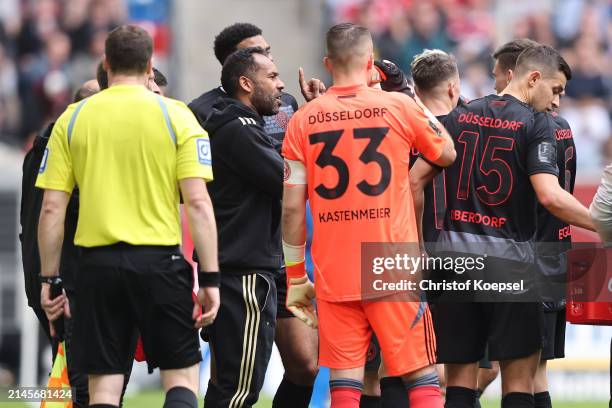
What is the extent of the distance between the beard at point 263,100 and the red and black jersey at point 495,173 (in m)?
1.07

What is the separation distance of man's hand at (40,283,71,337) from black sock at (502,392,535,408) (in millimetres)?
2552

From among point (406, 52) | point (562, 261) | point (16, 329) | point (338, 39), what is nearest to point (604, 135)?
point (406, 52)

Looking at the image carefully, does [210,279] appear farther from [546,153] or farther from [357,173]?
[546,153]

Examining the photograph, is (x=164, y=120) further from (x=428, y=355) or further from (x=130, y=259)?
(x=428, y=355)

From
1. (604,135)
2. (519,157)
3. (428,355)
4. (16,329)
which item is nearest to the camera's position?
(428,355)

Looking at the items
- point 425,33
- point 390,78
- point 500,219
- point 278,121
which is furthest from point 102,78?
point 425,33

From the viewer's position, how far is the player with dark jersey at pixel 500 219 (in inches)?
293

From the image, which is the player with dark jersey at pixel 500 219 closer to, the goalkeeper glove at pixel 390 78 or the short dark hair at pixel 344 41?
the goalkeeper glove at pixel 390 78

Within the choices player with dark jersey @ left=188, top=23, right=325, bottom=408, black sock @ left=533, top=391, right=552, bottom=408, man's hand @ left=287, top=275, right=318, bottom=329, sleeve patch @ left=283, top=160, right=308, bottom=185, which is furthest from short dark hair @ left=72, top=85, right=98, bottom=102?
black sock @ left=533, top=391, right=552, bottom=408

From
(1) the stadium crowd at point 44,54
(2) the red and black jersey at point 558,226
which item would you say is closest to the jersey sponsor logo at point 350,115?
(2) the red and black jersey at point 558,226

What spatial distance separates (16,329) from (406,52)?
22.5 ft

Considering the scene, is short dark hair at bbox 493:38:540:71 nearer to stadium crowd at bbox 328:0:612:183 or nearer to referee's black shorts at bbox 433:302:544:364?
referee's black shorts at bbox 433:302:544:364

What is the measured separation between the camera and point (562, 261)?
25.9ft

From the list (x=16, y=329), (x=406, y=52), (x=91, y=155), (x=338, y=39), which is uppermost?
(x=406, y=52)
